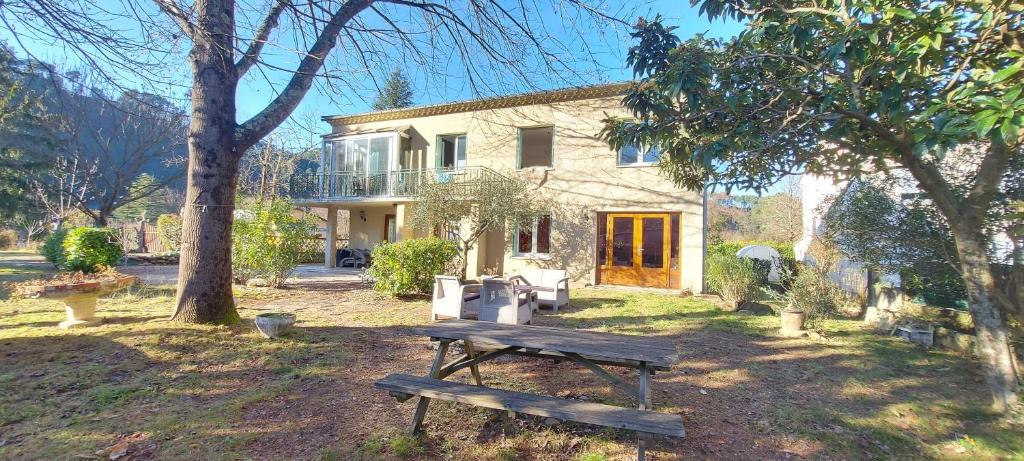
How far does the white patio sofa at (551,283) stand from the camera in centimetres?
776

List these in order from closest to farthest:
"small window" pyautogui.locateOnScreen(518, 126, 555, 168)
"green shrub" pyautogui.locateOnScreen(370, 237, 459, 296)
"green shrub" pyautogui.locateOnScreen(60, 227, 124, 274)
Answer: "green shrub" pyautogui.locateOnScreen(370, 237, 459, 296), "green shrub" pyautogui.locateOnScreen(60, 227, 124, 274), "small window" pyautogui.locateOnScreen(518, 126, 555, 168)

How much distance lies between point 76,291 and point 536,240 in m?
9.44

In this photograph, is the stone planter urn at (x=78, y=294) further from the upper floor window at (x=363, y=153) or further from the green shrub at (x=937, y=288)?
the green shrub at (x=937, y=288)

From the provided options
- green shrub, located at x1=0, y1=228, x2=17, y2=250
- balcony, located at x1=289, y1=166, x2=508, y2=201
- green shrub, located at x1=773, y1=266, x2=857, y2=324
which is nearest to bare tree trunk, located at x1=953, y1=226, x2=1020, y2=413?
green shrub, located at x1=773, y1=266, x2=857, y2=324

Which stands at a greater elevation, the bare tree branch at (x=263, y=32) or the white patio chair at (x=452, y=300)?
the bare tree branch at (x=263, y=32)

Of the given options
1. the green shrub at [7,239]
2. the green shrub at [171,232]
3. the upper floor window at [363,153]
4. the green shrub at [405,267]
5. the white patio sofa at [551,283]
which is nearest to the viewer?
the white patio sofa at [551,283]

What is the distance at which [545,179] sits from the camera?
12.0 m

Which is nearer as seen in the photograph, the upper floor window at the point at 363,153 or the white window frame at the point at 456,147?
the white window frame at the point at 456,147

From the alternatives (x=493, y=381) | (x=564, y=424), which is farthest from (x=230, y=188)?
(x=564, y=424)

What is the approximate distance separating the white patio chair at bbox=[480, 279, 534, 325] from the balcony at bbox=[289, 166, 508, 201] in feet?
19.3

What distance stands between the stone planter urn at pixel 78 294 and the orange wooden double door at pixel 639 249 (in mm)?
9712

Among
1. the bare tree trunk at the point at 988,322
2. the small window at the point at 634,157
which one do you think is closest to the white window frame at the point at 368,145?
the small window at the point at 634,157

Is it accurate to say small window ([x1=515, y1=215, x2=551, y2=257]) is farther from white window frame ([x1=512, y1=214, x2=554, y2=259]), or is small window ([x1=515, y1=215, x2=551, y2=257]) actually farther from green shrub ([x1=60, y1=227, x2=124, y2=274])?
green shrub ([x1=60, y1=227, x2=124, y2=274])

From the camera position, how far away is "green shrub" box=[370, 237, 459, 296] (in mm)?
8266
